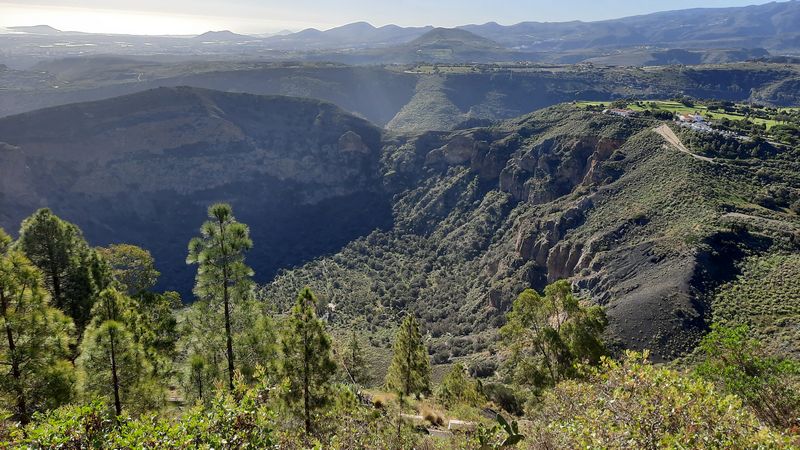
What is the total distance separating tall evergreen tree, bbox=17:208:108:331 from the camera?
2347 centimetres

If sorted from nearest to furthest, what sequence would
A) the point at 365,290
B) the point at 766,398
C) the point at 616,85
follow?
the point at 766,398 < the point at 365,290 < the point at 616,85

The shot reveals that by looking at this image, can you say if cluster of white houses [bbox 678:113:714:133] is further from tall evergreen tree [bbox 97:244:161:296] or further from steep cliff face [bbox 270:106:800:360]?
tall evergreen tree [bbox 97:244:161:296]

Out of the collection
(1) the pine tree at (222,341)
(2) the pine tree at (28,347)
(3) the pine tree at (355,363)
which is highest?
(2) the pine tree at (28,347)

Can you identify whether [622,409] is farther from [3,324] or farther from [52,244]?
[52,244]

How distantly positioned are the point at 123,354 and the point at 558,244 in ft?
188

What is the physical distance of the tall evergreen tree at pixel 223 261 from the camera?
18.3m

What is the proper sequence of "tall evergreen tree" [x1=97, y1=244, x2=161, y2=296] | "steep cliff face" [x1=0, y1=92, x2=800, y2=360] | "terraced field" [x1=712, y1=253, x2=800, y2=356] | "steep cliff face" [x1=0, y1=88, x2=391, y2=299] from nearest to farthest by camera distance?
"terraced field" [x1=712, y1=253, x2=800, y2=356], "tall evergreen tree" [x1=97, y1=244, x2=161, y2=296], "steep cliff face" [x1=0, y1=92, x2=800, y2=360], "steep cliff face" [x1=0, y1=88, x2=391, y2=299]

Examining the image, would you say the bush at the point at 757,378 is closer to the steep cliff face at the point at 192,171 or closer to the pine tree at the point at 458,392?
the pine tree at the point at 458,392

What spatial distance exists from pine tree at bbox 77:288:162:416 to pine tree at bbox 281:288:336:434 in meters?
4.96

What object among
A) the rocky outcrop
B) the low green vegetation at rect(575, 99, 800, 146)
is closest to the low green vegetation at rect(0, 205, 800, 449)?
the rocky outcrop

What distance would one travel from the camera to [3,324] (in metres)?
14.4

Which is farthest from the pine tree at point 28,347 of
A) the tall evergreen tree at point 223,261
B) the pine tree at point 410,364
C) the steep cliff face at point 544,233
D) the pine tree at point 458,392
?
the steep cliff face at point 544,233

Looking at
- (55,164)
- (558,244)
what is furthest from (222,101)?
(558,244)

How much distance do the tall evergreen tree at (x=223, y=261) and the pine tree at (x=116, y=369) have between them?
293 cm
